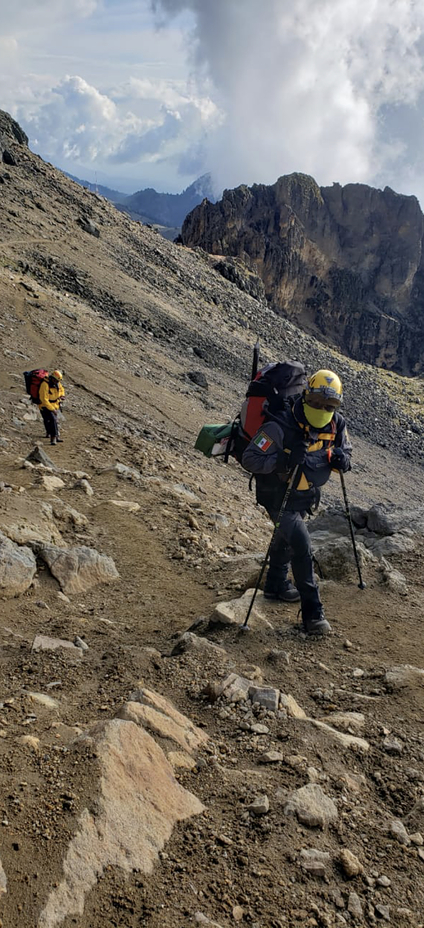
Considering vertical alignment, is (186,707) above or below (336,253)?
below

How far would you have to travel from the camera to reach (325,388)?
5.53 metres

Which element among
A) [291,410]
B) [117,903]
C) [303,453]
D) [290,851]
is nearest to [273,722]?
[290,851]

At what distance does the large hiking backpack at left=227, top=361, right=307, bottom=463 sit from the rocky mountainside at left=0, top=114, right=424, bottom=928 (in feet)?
6.72

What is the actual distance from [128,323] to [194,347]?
4.94 metres

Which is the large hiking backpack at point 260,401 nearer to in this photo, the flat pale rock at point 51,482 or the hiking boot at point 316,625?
the hiking boot at point 316,625

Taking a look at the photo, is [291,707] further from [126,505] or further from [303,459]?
[126,505]

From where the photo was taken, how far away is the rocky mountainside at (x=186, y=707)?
8.91 ft

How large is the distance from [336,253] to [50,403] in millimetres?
124666

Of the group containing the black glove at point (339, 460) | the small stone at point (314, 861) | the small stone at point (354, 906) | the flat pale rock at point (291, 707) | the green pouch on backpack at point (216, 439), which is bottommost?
the flat pale rock at point (291, 707)

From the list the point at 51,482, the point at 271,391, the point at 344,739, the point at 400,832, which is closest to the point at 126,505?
the point at 51,482

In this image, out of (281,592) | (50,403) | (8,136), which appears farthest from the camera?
(8,136)

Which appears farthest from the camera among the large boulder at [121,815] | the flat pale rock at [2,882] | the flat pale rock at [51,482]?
the flat pale rock at [51,482]

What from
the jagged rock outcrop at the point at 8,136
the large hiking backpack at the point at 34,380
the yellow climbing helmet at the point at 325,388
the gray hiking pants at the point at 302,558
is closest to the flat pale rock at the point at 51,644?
the gray hiking pants at the point at 302,558

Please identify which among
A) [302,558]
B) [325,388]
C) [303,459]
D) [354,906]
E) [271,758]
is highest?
[325,388]
